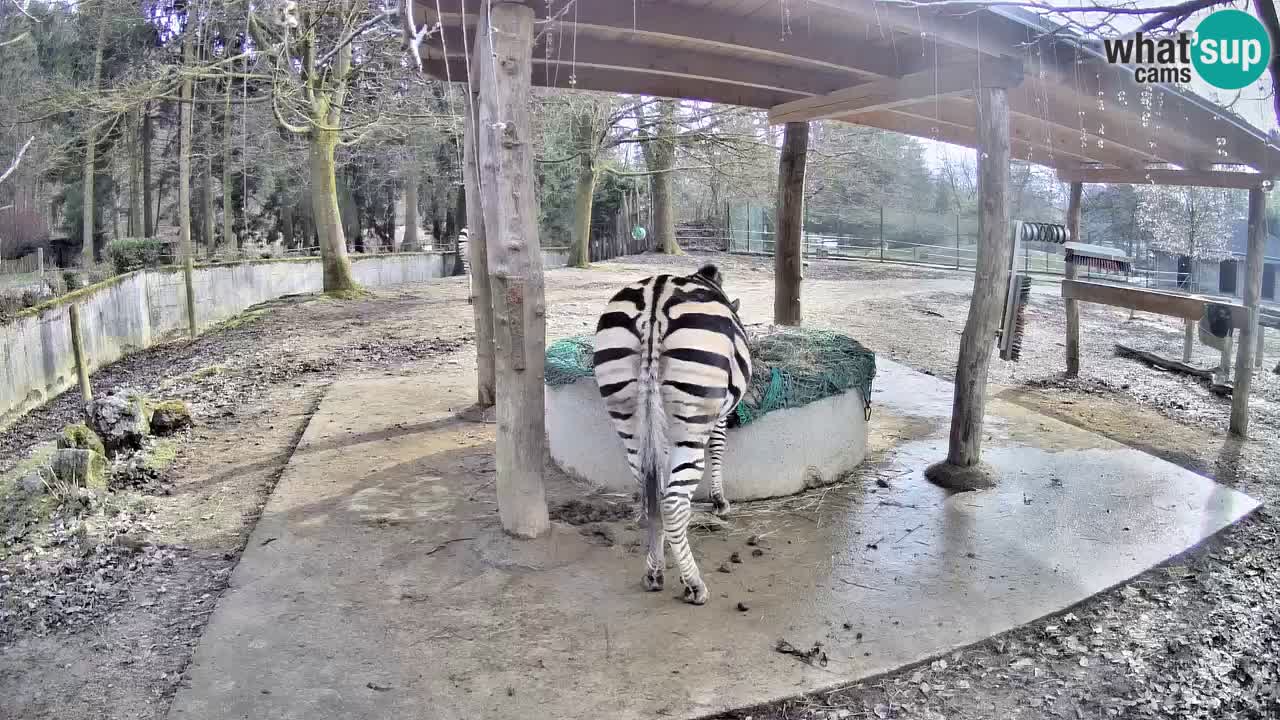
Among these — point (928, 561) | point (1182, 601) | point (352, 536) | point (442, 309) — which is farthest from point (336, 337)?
point (1182, 601)

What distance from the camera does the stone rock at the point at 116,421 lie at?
6047 millimetres

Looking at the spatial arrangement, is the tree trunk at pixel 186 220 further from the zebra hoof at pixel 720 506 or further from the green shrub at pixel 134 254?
the zebra hoof at pixel 720 506

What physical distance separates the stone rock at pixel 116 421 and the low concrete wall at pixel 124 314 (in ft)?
7.72

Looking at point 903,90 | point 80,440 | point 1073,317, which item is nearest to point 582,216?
point 1073,317

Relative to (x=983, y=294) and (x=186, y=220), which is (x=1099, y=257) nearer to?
(x=983, y=294)

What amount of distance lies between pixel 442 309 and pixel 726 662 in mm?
11934

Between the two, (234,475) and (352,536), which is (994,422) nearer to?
(352,536)

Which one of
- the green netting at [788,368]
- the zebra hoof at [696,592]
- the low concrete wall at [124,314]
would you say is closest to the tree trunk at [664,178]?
the low concrete wall at [124,314]

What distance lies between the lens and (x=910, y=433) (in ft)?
21.1

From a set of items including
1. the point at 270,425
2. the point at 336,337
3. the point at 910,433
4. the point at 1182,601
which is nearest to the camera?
the point at 1182,601

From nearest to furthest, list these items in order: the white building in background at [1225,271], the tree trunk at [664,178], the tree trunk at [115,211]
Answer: the white building in background at [1225,271] → the tree trunk at [664,178] → the tree trunk at [115,211]

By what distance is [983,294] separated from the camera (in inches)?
209

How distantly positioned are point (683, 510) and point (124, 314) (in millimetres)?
10940

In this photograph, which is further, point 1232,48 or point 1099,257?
point 1099,257
